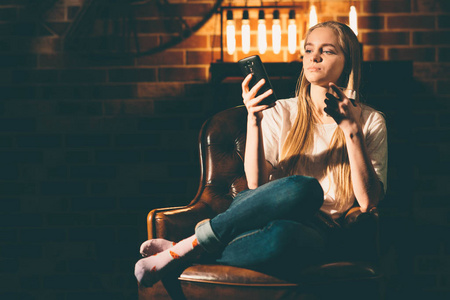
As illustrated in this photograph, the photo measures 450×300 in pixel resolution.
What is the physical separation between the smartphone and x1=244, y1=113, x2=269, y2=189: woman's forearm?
7 centimetres

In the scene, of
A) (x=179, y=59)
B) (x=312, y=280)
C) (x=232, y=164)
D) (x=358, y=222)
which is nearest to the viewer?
(x=312, y=280)

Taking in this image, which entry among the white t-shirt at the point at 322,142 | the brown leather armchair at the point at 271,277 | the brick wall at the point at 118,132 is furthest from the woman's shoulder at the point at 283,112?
the brick wall at the point at 118,132

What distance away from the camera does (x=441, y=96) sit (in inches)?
87.6

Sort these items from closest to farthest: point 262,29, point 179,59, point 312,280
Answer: point 312,280
point 262,29
point 179,59

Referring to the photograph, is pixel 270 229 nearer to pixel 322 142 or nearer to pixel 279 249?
pixel 279 249

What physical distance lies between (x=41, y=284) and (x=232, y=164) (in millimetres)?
1294

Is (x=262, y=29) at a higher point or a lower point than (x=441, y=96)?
higher

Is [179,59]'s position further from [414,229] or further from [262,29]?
[414,229]

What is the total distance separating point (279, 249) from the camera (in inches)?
45.2

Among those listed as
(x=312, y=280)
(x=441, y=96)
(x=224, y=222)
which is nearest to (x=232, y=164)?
(x=224, y=222)

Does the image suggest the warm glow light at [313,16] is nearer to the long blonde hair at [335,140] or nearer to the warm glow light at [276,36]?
the warm glow light at [276,36]

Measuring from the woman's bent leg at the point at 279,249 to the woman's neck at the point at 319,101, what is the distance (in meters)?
0.51

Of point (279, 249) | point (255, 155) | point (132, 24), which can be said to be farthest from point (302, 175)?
point (132, 24)

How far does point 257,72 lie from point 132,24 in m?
A: 1.06
